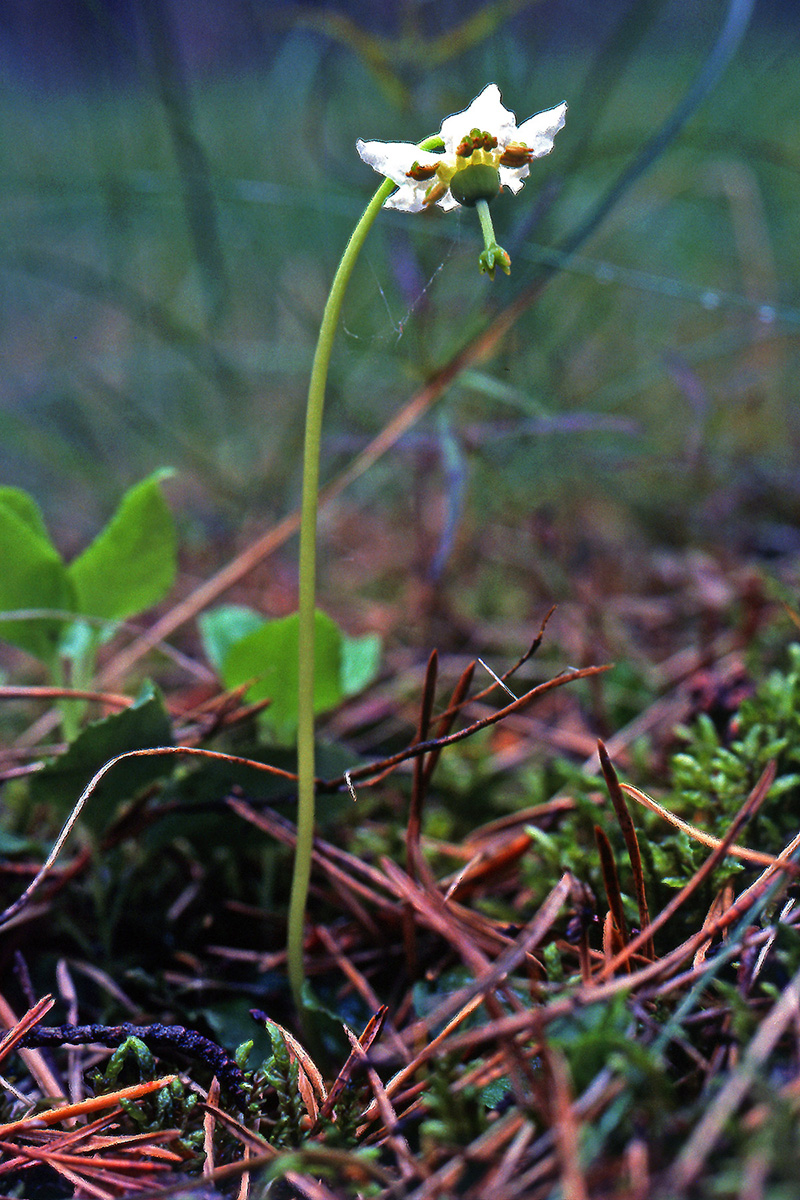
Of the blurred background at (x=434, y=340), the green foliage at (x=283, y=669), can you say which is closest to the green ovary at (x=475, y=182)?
the blurred background at (x=434, y=340)

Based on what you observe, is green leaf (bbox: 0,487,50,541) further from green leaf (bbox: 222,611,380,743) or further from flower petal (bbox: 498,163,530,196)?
flower petal (bbox: 498,163,530,196)

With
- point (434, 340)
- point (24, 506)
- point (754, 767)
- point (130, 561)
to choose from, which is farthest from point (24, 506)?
point (434, 340)

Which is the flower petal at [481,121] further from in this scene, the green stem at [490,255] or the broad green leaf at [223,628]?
the broad green leaf at [223,628]

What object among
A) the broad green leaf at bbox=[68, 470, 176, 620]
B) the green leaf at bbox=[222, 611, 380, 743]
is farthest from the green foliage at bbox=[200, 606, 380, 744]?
the broad green leaf at bbox=[68, 470, 176, 620]

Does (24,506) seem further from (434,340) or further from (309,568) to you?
(434,340)

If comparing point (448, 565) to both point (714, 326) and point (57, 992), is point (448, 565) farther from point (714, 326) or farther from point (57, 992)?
point (714, 326)

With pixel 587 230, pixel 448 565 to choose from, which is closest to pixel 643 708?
pixel 448 565
